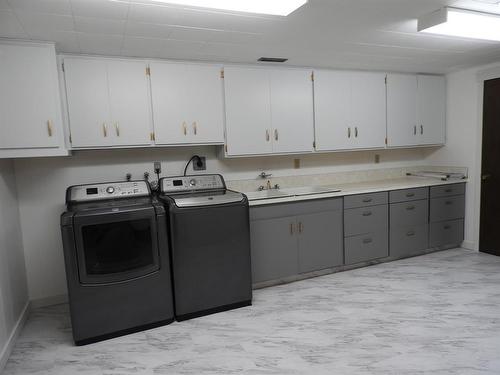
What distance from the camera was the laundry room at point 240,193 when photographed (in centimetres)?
234

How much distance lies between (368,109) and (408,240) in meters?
1.61

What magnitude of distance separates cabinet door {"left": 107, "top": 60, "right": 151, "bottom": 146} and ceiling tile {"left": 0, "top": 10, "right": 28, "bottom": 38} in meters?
0.69

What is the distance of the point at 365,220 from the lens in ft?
12.6

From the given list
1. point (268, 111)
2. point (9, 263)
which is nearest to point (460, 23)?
point (268, 111)

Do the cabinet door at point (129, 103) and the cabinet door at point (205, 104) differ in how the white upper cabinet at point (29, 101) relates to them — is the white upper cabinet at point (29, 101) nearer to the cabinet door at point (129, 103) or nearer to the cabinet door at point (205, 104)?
the cabinet door at point (129, 103)

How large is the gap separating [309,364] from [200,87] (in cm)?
246

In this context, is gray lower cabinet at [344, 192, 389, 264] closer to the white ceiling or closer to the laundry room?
the laundry room

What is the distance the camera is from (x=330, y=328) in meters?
2.65

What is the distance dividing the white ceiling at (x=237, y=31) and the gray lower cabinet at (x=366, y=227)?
58.6 inches

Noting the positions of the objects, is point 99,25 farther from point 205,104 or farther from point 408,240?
point 408,240

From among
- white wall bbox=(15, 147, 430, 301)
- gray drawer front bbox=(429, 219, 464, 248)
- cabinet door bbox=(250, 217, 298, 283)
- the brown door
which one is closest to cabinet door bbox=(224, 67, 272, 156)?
white wall bbox=(15, 147, 430, 301)

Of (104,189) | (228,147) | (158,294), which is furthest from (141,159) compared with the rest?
(158,294)

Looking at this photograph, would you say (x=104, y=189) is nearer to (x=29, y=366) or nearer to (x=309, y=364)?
(x=29, y=366)

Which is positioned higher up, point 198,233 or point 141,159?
point 141,159
